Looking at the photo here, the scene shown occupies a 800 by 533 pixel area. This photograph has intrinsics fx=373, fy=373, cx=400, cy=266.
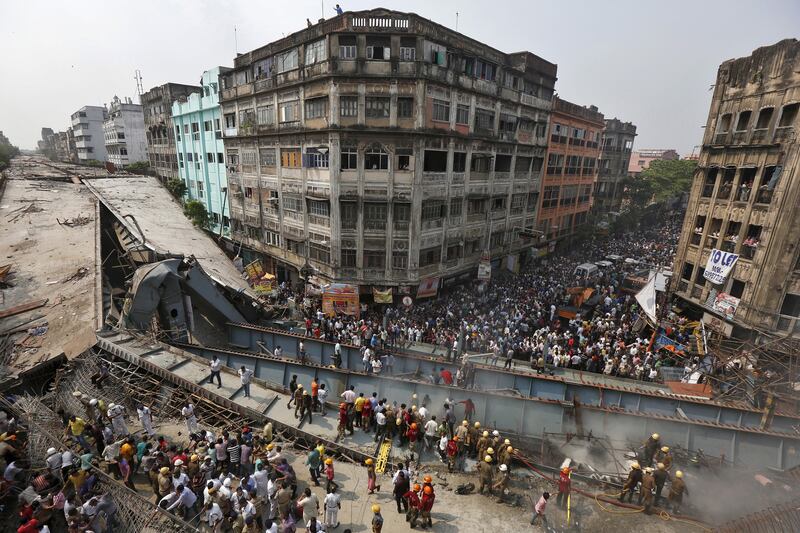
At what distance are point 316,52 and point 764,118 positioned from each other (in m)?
28.2

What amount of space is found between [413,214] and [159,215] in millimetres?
31017

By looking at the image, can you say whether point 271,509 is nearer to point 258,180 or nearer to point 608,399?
point 608,399

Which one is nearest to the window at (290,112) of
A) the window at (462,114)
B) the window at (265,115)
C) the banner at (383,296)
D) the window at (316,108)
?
the window at (316,108)

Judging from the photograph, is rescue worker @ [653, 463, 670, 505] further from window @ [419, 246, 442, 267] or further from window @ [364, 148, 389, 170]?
window @ [364, 148, 389, 170]

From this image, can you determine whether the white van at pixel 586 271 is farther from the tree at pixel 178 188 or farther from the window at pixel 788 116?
the tree at pixel 178 188

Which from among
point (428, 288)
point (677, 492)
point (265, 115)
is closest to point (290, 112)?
point (265, 115)

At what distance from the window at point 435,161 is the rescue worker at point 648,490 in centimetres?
2100

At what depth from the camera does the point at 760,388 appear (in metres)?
Result: 14.7

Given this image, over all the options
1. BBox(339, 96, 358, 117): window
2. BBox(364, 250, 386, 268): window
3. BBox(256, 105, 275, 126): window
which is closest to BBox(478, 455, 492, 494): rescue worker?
BBox(364, 250, 386, 268): window

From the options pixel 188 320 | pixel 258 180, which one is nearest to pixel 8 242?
pixel 258 180

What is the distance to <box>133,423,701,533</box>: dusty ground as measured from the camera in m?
10.5

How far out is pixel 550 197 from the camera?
42.6 meters

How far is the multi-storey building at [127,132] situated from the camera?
84.6 meters

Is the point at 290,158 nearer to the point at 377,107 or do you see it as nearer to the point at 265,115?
the point at 265,115
